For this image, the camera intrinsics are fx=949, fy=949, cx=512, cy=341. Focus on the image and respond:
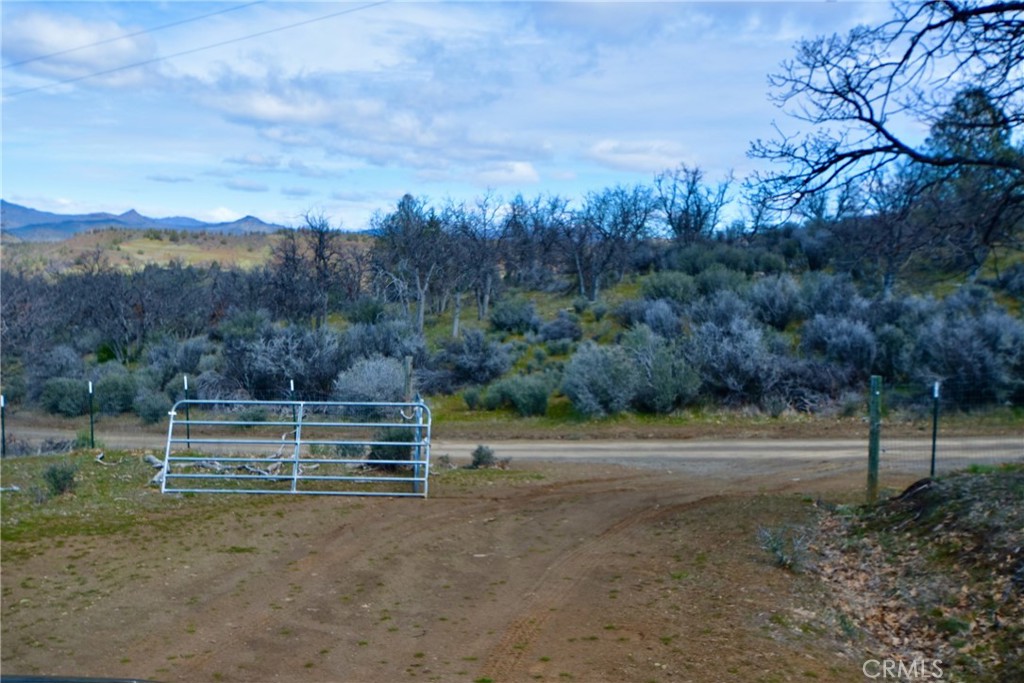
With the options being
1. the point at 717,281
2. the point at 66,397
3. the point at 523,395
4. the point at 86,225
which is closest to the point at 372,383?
the point at 523,395

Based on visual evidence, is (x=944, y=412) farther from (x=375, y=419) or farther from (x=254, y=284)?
(x=254, y=284)

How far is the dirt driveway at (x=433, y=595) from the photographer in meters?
7.24

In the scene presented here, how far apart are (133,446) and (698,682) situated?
18073 millimetres

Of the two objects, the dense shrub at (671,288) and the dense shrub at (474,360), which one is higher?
the dense shrub at (671,288)

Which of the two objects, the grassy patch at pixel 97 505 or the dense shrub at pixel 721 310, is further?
the dense shrub at pixel 721 310

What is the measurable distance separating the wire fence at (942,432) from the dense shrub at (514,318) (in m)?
15.6

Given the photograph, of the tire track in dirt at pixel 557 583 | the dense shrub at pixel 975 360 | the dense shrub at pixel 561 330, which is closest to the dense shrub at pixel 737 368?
the dense shrub at pixel 975 360

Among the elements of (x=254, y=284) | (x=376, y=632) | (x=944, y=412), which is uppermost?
(x=254, y=284)

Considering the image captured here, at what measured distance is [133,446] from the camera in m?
21.8

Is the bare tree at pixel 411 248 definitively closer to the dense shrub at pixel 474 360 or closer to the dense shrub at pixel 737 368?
the dense shrub at pixel 474 360

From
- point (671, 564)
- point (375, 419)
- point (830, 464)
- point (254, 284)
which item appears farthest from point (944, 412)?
point (254, 284)

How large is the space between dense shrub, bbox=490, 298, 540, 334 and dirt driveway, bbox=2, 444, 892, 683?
23.2 m

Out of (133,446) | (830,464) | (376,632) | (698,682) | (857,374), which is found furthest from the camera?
(857,374)

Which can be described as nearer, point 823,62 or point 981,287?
point 823,62
